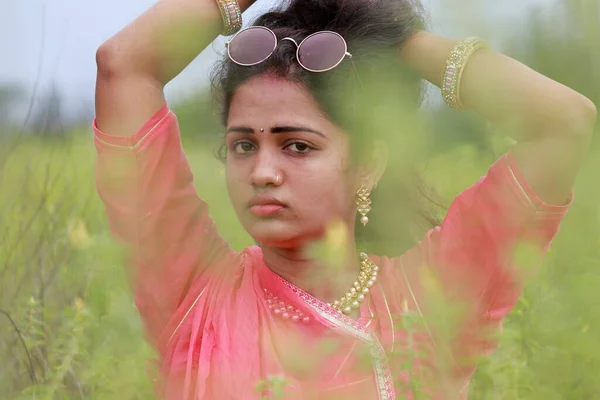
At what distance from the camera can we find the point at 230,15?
2062 millimetres

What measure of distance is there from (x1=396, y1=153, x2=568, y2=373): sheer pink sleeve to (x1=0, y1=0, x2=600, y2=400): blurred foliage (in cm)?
5

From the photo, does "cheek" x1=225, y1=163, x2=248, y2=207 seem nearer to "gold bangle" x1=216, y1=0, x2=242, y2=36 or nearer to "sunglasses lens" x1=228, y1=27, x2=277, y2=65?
"sunglasses lens" x1=228, y1=27, x2=277, y2=65

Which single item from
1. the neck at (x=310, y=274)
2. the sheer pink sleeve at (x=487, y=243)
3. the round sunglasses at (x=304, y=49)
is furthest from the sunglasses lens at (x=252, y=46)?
the sheer pink sleeve at (x=487, y=243)

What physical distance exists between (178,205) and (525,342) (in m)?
0.86

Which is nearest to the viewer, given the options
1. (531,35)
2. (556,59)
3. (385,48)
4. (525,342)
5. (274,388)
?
(274,388)

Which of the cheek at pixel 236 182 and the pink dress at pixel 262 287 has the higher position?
the cheek at pixel 236 182

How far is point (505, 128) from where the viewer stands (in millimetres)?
1899

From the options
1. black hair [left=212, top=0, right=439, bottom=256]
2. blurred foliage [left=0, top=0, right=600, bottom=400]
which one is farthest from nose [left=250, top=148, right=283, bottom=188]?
blurred foliage [left=0, top=0, right=600, bottom=400]

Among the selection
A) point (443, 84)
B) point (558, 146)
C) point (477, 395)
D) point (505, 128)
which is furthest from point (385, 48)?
point (477, 395)

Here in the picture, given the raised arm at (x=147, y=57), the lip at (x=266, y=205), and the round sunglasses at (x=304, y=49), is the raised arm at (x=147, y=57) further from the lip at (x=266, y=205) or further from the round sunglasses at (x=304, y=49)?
the lip at (x=266, y=205)

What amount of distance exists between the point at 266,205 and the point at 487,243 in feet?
1.50

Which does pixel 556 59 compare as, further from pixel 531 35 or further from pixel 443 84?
pixel 443 84

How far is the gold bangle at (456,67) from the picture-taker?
6.29 feet

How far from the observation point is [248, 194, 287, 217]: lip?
6.08ft
